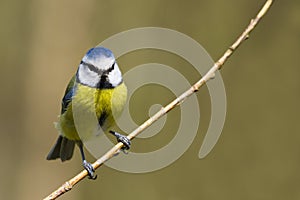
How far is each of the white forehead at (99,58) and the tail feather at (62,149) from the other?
416 mm

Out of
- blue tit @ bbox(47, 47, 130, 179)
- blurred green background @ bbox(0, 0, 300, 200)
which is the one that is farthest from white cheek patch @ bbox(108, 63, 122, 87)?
blurred green background @ bbox(0, 0, 300, 200)

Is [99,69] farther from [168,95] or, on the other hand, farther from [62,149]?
[168,95]

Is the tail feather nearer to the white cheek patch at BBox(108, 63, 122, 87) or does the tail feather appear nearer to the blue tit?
the blue tit

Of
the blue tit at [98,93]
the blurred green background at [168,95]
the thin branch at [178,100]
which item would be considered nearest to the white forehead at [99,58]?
the blue tit at [98,93]

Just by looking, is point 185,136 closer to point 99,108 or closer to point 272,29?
point 99,108

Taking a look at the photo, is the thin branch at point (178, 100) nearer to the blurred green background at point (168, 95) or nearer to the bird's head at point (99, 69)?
the bird's head at point (99, 69)

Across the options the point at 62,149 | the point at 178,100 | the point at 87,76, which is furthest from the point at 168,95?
the point at 178,100

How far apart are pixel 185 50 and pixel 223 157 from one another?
51cm

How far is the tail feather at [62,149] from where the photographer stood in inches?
67.5

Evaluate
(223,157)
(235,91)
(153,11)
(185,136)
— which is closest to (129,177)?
(223,157)

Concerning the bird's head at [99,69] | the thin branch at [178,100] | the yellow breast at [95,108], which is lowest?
the thin branch at [178,100]

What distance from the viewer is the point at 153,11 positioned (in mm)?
2639

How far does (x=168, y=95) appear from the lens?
8.26 feet

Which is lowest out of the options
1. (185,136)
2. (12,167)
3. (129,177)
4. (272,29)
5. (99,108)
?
(185,136)
